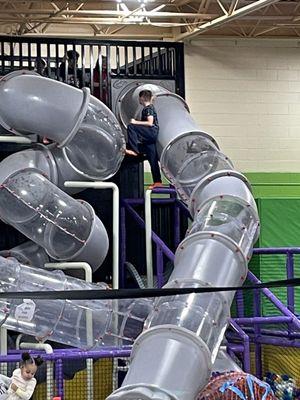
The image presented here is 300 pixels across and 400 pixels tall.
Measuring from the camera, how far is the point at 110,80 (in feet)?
34.1

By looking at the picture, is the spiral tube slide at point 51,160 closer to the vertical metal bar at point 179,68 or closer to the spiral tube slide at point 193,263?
the spiral tube slide at point 193,263

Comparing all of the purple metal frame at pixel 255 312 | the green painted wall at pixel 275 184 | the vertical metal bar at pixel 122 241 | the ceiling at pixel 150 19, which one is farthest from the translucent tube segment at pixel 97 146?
the green painted wall at pixel 275 184

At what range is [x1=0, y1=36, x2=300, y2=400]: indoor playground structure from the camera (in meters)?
7.19

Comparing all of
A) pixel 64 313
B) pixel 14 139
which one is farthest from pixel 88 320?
pixel 14 139

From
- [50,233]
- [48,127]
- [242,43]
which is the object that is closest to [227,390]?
[50,233]

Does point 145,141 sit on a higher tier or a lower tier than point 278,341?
higher

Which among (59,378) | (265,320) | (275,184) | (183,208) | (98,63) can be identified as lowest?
(275,184)

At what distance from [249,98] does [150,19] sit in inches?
104

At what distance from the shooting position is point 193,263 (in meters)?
6.78

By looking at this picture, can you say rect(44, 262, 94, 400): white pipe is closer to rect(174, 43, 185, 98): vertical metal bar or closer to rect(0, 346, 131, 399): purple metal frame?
rect(0, 346, 131, 399): purple metal frame

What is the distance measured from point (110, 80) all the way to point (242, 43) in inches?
332

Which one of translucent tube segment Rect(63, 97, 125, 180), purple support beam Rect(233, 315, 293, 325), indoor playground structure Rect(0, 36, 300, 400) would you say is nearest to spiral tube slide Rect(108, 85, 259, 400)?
indoor playground structure Rect(0, 36, 300, 400)

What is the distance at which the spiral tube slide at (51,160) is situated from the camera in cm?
876

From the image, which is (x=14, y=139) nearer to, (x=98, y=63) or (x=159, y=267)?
(x=98, y=63)
